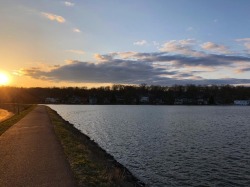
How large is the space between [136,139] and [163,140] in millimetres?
3351

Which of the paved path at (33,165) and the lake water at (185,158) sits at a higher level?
the paved path at (33,165)

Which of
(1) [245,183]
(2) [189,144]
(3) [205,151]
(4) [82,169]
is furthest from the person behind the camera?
(2) [189,144]

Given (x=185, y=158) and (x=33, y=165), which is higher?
(x=33, y=165)

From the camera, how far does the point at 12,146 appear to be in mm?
19516

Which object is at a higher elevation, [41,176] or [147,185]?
[41,176]

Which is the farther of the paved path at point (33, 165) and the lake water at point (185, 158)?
the lake water at point (185, 158)

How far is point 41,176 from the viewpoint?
485 inches

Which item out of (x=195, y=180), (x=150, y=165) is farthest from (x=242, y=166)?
(x=150, y=165)

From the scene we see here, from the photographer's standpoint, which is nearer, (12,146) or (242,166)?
(12,146)

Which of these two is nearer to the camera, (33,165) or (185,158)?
(33,165)

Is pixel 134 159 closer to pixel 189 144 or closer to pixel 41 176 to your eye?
pixel 189 144

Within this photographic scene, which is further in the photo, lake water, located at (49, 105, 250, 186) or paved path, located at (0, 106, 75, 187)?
lake water, located at (49, 105, 250, 186)

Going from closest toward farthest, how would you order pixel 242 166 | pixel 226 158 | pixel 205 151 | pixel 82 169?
pixel 82 169
pixel 242 166
pixel 226 158
pixel 205 151

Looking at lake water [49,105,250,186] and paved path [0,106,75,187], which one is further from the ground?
paved path [0,106,75,187]
